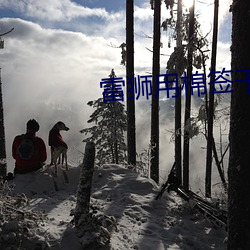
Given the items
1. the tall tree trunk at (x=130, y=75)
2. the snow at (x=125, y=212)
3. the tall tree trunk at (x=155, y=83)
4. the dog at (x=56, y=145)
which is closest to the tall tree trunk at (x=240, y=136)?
the snow at (x=125, y=212)

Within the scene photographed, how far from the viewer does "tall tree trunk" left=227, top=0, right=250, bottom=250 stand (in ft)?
14.8

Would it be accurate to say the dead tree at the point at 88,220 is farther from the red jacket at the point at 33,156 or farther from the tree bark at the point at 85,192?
the red jacket at the point at 33,156

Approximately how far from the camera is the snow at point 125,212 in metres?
5.81

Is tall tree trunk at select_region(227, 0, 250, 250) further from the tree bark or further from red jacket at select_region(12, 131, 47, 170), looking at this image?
red jacket at select_region(12, 131, 47, 170)

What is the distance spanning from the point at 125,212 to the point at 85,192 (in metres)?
1.99

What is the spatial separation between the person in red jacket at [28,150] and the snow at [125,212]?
1.10 ft

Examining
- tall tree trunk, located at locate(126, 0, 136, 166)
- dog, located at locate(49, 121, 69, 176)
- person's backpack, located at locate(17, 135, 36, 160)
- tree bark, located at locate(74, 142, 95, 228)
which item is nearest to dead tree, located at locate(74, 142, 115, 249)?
tree bark, located at locate(74, 142, 95, 228)

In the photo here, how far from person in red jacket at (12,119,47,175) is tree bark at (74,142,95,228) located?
3908mm

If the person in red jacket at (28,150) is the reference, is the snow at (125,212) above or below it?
below

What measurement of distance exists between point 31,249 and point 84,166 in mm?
1695

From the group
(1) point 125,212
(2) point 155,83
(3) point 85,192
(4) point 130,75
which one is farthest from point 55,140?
(2) point 155,83

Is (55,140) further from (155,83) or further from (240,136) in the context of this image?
(155,83)

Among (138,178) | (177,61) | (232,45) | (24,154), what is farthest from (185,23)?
(232,45)

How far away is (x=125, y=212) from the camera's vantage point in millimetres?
7301
